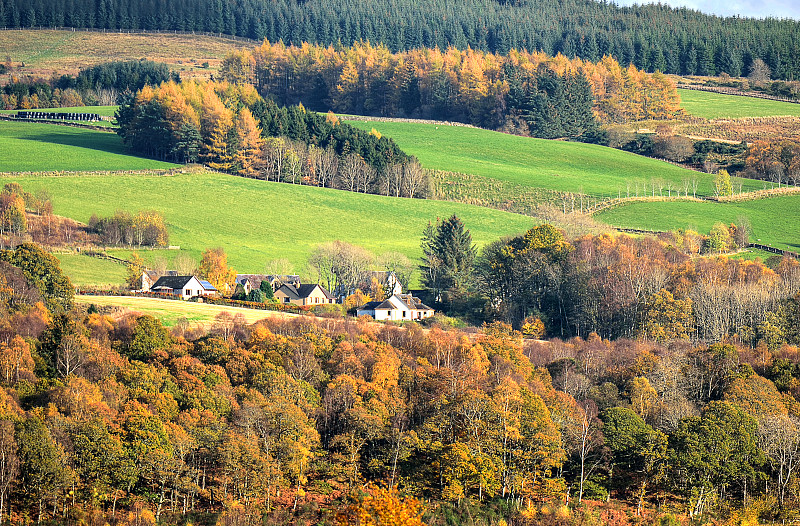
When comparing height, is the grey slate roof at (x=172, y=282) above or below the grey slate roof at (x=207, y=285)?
above

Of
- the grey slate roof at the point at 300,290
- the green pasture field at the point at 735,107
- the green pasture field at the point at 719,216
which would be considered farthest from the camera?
the green pasture field at the point at 735,107

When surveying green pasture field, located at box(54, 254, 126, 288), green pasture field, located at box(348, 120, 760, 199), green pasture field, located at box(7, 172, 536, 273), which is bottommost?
green pasture field, located at box(54, 254, 126, 288)

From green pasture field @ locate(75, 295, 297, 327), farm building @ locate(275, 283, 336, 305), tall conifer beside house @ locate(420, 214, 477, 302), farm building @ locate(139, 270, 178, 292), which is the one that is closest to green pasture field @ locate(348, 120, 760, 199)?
tall conifer beside house @ locate(420, 214, 477, 302)

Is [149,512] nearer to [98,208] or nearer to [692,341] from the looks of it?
[692,341]

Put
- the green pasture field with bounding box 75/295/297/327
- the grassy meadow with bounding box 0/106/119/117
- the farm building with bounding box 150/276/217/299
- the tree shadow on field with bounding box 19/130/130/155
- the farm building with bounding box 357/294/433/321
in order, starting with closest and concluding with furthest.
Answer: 1. the green pasture field with bounding box 75/295/297/327
2. the farm building with bounding box 357/294/433/321
3. the farm building with bounding box 150/276/217/299
4. the tree shadow on field with bounding box 19/130/130/155
5. the grassy meadow with bounding box 0/106/119/117

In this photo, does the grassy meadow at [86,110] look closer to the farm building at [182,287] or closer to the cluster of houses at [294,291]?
the cluster of houses at [294,291]

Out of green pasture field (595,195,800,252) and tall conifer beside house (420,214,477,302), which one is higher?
green pasture field (595,195,800,252)

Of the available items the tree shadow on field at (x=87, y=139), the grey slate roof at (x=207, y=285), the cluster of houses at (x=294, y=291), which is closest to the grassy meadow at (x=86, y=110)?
the tree shadow on field at (x=87, y=139)

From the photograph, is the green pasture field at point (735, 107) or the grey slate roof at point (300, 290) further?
the green pasture field at point (735, 107)

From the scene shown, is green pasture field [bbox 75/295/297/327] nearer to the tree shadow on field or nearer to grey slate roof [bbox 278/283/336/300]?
grey slate roof [bbox 278/283/336/300]
